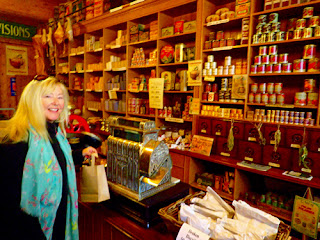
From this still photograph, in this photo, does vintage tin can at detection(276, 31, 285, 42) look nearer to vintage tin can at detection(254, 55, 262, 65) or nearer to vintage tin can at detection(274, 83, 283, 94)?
vintage tin can at detection(254, 55, 262, 65)

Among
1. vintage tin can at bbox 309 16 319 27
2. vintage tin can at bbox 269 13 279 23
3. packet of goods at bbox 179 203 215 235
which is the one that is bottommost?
packet of goods at bbox 179 203 215 235

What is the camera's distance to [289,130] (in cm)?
215

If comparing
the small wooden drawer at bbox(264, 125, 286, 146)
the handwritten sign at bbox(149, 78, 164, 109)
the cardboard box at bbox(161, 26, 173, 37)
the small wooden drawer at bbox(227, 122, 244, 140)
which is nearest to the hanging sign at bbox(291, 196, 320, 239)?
the small wooden drawer at bbox(264, 125, 286, 146)

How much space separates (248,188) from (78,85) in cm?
372

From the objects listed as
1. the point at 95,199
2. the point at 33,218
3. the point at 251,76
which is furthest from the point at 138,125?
the point at 251,76

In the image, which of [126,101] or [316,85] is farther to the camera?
[126,101]

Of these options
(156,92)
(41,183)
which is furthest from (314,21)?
(41,183)

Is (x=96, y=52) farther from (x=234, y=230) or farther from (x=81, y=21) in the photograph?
(x=234, y=230)

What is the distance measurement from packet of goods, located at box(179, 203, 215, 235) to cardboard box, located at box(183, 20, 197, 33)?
7.71 feet

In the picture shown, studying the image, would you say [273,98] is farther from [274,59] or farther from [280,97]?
[274,59]

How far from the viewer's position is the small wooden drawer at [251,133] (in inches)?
92.5

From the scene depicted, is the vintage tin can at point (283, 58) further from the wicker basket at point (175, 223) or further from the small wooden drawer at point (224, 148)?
the wicker basket at point (175, 223)

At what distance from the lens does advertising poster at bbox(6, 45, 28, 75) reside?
5535mm

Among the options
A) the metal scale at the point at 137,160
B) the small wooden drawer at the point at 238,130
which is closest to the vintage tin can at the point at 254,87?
the small wooden drawer at the point at 238,130
